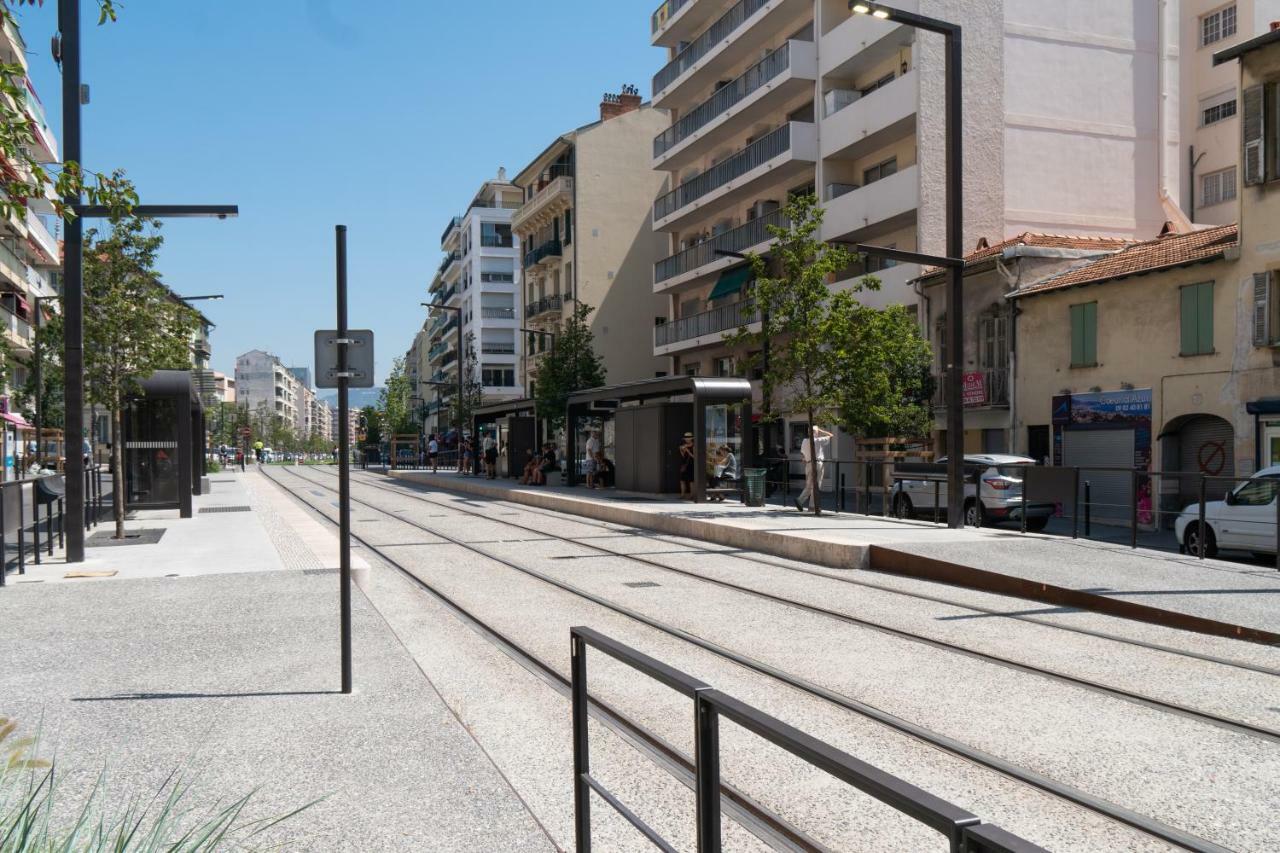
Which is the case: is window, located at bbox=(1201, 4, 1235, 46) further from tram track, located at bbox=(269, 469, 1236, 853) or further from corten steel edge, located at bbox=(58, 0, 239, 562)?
corten steel edge, located at bbox=(58, 0, 239, 562)

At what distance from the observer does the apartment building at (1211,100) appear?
34.3 metres

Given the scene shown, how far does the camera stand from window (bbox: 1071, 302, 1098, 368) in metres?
24.9

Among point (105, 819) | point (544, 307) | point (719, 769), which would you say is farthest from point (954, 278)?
point (544, 307)

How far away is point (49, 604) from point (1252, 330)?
21.4 metres

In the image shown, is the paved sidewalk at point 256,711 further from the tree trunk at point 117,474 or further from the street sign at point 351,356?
the tree trunk at point 117,474

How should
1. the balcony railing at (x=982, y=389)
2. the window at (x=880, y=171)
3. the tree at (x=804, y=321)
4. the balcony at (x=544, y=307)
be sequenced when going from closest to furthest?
the tree at (x=804, y=321) → the balcony railing at (x=982, y=389) → the window at (x=880, y=171) → the balcony at (x=544, y=307)

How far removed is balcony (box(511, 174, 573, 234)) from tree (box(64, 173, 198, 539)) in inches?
1623

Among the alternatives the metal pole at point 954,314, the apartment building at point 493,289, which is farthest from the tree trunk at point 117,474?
the apartment building at point 493,289

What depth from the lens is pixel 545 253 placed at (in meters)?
60.1

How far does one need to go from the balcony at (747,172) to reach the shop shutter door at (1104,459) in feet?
47.2

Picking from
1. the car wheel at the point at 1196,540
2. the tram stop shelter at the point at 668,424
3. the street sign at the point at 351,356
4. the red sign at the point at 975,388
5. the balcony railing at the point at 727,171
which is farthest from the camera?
the balcony railing at the point at 727,171

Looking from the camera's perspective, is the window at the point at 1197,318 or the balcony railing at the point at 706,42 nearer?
the window at the point at 1197,318

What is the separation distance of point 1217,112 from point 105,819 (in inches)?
1563

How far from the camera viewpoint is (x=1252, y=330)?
21.2 m
